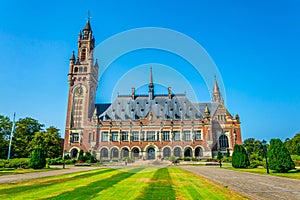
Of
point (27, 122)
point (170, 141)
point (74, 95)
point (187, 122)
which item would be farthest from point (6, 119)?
point (187, 122)

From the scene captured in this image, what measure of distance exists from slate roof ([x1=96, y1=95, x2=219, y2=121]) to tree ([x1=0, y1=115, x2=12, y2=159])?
22.0 m

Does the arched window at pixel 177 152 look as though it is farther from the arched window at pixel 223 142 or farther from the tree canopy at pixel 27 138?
the tree canopy at pixel 27 138

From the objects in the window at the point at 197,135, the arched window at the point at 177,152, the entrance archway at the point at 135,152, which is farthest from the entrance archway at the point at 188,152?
the entrance archway at the point at 135,152

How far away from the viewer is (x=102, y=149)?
5541cm

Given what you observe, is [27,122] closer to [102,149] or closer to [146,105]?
[102,149]

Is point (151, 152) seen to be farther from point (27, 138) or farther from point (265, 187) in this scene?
point (265, 187)

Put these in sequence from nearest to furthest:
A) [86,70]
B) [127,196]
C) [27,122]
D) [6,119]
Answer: [127,196]
[6,119]
[27,122]
[86,70]

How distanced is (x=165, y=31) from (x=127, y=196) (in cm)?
1333

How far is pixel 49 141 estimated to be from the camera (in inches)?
2143

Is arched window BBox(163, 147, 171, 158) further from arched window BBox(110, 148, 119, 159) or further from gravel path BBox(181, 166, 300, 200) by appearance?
gravel path BBox(181, 166, 300, 200)

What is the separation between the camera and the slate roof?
57875 millimetres

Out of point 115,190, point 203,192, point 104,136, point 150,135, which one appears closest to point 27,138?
point 104,136

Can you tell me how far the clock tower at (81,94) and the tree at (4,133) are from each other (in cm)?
1298

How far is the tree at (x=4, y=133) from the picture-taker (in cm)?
4919
